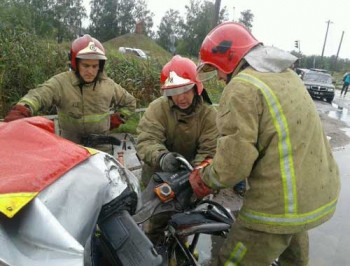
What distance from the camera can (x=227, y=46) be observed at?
6.64 ft

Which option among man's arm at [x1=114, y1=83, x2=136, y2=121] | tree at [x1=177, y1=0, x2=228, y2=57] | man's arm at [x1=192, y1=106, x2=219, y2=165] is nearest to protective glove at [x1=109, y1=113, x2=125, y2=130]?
man's arm at [x1=114, y1=83, x2=136, y2=121]

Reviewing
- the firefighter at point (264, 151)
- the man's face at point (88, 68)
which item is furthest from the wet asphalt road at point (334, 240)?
→ the man's face at point (88, 68)

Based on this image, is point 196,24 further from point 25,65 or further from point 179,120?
point 179,120

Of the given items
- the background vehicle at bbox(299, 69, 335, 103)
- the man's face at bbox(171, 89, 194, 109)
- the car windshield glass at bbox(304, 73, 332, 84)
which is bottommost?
the background vehicle at bbox(299, 69, 335, 103)

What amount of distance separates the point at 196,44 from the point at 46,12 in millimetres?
21514

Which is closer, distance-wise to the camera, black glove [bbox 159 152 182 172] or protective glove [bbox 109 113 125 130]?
black glove [bbox 159 152 182 172]

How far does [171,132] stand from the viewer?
2760 mm

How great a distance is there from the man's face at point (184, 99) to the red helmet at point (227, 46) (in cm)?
54

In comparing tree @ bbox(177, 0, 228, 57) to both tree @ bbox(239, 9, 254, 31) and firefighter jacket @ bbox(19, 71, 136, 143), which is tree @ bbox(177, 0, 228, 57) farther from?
firefighter jacket @ bbox(19, 71, 136, 143)

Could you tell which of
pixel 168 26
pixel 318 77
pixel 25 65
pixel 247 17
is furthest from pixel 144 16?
pixel 25 65

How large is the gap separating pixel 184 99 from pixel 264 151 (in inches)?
36.3

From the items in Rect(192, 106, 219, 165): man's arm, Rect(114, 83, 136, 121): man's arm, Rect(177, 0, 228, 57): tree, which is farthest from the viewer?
Rect(177, 0, 228, 57): tree

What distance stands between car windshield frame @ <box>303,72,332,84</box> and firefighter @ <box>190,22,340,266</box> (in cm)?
1891

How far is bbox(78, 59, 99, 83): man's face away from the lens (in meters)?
3.16
